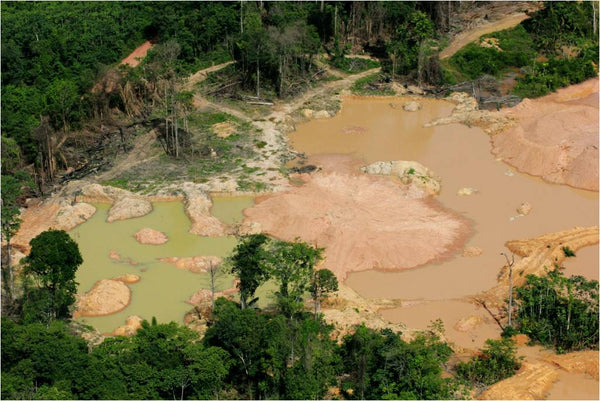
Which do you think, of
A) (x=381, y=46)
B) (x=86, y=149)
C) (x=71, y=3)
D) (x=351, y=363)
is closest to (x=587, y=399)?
(x=351, y=363)

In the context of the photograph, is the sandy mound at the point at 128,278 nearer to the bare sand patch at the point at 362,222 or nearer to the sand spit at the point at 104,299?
the sand spit at the point at 104,299

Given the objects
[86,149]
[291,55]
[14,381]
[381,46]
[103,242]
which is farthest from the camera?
[381,46]

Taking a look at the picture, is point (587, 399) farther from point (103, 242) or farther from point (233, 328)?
point (103, 242)

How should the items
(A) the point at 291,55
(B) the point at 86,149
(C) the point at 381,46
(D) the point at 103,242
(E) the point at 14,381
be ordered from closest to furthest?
1. (E) the point at 14,381
2. (D) the point at 103,242
3. (B) the point at 86,149
4. (A) the point at 291,55
5. (C) the point at 381,46

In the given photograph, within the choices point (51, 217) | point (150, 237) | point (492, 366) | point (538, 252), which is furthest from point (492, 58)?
point (492, 366)

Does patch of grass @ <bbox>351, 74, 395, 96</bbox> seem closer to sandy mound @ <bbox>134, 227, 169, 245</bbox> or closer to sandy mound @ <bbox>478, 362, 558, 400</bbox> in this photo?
sandy mound @ <bbox>134, 227, 169, 245</bbox>

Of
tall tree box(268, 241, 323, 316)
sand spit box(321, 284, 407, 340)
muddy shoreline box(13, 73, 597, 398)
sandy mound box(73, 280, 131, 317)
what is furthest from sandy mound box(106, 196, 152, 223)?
sand spit box(321, 284, 407, 340)
